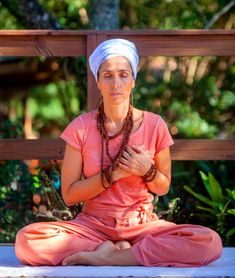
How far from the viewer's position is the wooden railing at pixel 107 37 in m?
5.82

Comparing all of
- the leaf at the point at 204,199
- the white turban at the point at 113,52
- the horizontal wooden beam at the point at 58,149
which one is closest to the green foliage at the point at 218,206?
the leaf at the point at 204,199

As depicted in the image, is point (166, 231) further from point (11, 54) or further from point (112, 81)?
point (11, 54)

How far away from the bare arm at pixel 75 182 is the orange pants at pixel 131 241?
0.14 m

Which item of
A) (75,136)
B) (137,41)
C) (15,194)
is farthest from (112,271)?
(15,194)

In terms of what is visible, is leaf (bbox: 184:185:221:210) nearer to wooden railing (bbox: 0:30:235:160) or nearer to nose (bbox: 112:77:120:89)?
wooden railing (bbox: 0:30:235:160)

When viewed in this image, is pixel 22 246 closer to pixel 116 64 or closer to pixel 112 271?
pixel 112 271

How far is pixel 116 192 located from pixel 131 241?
0.26 metres

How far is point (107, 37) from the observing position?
5.84m

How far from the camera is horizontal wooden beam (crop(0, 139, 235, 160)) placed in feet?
19.2

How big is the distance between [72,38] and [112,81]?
Answer: 137cm

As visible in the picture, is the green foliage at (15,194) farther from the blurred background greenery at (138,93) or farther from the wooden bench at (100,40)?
the wooden bench at (100,40)

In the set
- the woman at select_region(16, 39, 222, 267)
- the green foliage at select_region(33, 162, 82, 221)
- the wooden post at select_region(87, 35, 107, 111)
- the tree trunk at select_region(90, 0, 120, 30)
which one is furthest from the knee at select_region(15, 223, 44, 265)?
the tree trunk at select_region(90, 0, 120, 30)

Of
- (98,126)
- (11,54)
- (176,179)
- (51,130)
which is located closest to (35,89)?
(51,130)

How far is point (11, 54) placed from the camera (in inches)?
233
